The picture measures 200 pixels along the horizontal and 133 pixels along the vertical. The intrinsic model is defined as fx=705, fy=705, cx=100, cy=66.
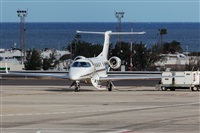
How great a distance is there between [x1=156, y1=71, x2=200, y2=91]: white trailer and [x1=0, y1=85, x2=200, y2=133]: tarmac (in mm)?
7865

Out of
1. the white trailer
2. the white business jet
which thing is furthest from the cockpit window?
the white trailer

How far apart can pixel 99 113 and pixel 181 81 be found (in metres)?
21.9

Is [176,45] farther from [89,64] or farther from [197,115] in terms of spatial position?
[197,115]

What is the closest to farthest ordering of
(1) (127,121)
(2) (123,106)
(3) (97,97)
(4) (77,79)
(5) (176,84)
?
(1) (127,121), (2) (123,106), (3) (97,97), (4) (77,79), (5) (176,84)

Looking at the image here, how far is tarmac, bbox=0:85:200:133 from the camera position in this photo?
1013 inches

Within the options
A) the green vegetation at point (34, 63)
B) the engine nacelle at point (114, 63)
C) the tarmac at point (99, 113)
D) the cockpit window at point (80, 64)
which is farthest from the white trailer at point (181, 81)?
the green vegetation at point (34, 63)

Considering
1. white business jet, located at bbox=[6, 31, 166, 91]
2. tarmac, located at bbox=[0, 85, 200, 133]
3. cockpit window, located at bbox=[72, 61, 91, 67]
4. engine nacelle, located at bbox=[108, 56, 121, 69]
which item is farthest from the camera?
engine nacelle, located at bbox=[108, 56, 121, 69]

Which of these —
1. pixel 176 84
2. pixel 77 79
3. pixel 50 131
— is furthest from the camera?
pixel 176 84

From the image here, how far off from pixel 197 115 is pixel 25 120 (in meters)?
7.68

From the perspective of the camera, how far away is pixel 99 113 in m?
32.2

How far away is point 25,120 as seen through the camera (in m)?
28.7

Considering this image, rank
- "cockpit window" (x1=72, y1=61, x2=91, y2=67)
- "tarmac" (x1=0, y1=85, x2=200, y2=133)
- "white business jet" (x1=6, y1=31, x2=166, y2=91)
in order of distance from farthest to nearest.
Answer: "cockpit window" (x1=72, y1=61, x2=91, y2=67) < "white business jet" (x1=6, y1=31, x2=166, y2=91) < "tarmac" (x1=0, y1=85, x2=200, y2=133)

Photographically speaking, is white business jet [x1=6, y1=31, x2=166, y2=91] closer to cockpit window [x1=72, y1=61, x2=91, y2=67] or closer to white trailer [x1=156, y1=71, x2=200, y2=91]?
cockpit window [x1=72, y1=61, x2=91, y2=67]

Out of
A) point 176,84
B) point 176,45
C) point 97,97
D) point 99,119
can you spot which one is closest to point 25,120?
point 99,119
